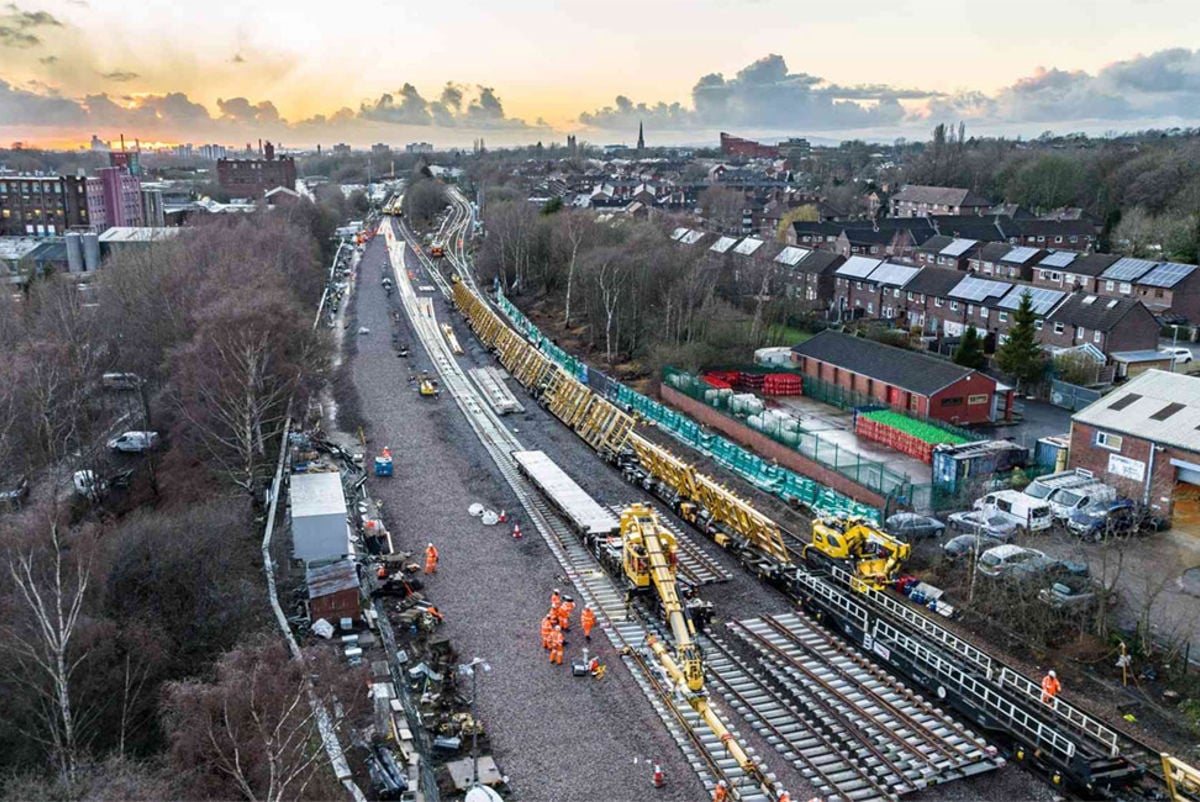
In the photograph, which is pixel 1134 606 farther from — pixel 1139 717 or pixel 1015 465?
pixel 1015 465

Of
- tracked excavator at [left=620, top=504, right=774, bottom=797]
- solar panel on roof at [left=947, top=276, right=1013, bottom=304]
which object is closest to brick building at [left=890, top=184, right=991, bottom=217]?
solar panel on roof at [left=947, top=276, right=1013, bottom=304]

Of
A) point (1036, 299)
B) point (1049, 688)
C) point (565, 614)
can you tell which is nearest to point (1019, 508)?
point (1049, 688)

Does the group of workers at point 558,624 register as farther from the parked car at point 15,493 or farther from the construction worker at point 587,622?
the parked car at point 15,493

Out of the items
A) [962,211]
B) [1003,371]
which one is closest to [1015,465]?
[1003,371]

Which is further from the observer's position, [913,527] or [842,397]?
[842,397]

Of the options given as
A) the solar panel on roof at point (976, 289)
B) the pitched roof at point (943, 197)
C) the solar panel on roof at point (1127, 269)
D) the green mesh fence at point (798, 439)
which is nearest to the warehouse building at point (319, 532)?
the green mesh fence at point (798, 439)

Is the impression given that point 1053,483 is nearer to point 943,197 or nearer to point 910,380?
point 910,380
